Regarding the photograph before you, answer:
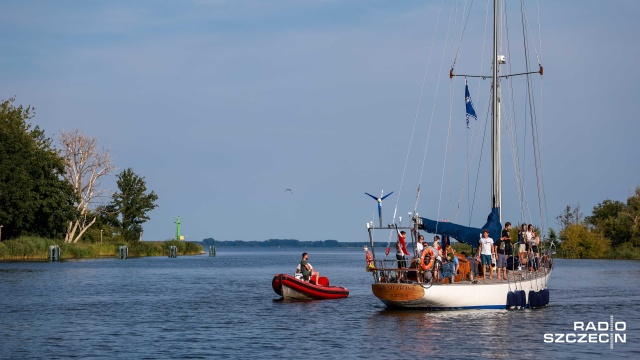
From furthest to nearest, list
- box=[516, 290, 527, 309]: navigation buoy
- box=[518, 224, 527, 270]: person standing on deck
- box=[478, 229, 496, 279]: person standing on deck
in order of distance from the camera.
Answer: box=[518, 224, 527, 270]: person standing on deck
box=[516, 290, 527, 309]: navigation buoy
box=[478, 229, 496, 279]: person standing on deck

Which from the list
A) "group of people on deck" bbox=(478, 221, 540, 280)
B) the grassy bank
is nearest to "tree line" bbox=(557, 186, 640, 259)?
the grassy bank

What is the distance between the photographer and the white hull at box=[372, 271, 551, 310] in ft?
120

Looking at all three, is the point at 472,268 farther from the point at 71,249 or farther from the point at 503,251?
the point at 71,249

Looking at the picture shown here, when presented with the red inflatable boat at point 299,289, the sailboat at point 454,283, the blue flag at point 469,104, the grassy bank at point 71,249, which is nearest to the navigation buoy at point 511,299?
→ the sailboat at point 454,283

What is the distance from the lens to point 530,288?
1594 inches

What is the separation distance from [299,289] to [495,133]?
1198 cm

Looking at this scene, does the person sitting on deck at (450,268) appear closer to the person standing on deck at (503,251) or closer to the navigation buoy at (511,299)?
the person standing on deck at (503,251)

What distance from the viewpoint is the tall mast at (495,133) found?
42.9 metres

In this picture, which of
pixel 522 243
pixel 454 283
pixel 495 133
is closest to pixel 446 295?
pixel 454 283

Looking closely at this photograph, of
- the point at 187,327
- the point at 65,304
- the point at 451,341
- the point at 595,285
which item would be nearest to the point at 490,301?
the point at 451,341

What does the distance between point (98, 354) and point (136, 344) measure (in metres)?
2.48

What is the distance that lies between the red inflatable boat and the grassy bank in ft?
171

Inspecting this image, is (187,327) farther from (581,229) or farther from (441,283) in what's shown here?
(581,229)

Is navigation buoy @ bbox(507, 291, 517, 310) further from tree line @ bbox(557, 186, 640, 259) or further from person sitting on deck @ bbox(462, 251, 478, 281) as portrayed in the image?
tree line @ bbox(557, 186, 640, 259)
